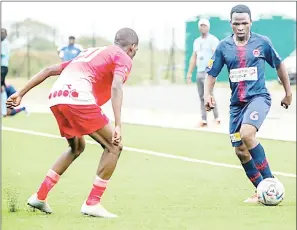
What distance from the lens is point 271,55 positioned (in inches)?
359

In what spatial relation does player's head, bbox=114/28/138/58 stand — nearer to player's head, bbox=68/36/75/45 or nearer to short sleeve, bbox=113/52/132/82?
short sleeve, bbox=113/52/132/82

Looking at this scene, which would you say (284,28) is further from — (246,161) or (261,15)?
(246,161)

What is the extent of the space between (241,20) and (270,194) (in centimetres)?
175

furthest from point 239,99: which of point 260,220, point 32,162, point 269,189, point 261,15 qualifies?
point 261,15

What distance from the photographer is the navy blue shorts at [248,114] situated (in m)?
8.95

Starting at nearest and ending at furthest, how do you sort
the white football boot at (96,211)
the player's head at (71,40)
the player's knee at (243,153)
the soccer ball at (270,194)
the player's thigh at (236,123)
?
the white football boot at (96,211), the soccer ball at (270,194), the player's thigh at (236,123), the player's knee at (243,153), the player's head at (71,40)

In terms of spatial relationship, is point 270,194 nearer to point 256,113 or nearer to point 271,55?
point 256,113

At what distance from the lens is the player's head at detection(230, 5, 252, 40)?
9.02 m

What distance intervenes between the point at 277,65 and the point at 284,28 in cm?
3411

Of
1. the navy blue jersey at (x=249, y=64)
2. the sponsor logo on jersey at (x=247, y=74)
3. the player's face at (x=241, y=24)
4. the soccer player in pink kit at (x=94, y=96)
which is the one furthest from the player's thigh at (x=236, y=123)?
the soccer player in pink kit at (x=94, y=96)

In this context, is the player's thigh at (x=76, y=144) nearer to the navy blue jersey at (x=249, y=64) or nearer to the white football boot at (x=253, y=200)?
the navy blue jersey at (x=249, y=64)

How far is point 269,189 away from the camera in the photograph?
8906mm

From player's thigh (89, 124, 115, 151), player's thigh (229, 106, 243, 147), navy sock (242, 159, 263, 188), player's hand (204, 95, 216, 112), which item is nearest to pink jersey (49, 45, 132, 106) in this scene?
player's thigh (89, 124, 115, 151)

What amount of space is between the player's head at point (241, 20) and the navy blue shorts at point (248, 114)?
683 mm
